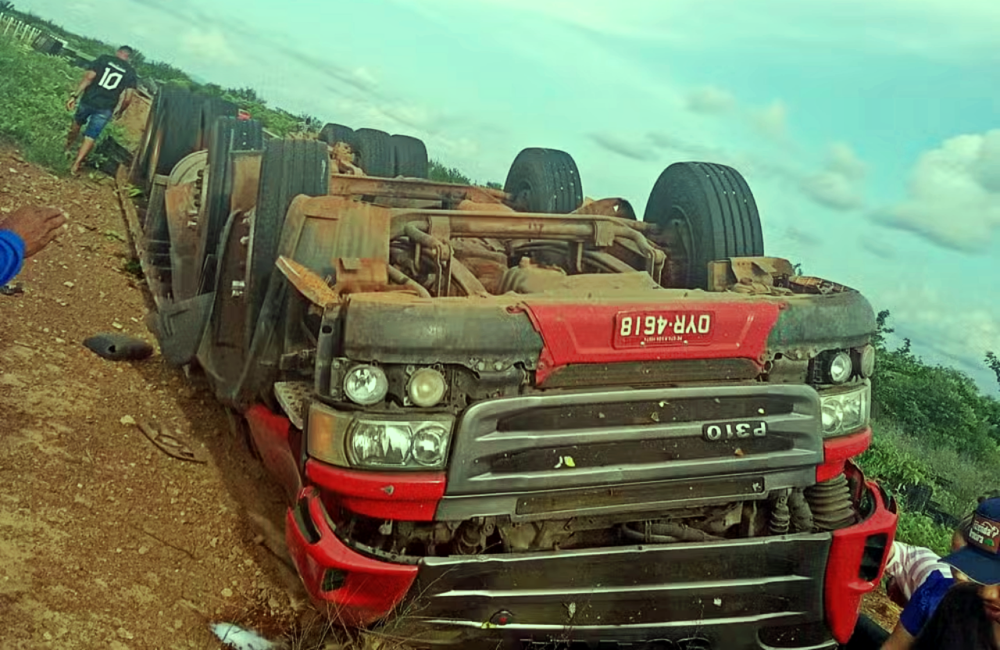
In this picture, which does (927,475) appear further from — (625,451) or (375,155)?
(625,451)

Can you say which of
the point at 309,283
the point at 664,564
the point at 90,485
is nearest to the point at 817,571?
the point at 664,564

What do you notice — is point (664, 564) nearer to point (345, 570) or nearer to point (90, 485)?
point (345, 570)

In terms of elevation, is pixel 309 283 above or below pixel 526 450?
above

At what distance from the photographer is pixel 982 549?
2.88 metres

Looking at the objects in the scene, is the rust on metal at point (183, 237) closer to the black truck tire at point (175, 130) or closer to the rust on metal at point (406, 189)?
the rust on metal at point (406, 189)

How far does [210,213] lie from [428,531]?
2.97 metres

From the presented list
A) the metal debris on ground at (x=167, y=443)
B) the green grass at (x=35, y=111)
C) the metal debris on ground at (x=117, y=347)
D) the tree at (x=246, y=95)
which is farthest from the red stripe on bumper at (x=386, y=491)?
the tree at (x=246, y=95)

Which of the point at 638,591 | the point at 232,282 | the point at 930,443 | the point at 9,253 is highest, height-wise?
the point at 9,253

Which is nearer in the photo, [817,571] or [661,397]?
[661,397]

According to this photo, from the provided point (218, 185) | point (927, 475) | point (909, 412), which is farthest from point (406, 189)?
point (909, 412)

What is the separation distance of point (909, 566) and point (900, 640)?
82cm

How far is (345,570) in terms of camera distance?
2764mm

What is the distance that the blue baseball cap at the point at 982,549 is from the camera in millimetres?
2801

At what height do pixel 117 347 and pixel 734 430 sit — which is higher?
pixel 734 430
